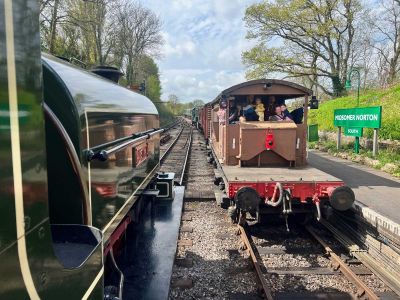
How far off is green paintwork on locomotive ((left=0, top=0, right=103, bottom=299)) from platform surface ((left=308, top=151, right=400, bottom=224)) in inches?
248

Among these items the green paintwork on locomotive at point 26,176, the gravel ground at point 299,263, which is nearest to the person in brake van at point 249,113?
the gravel ground at point 299,263

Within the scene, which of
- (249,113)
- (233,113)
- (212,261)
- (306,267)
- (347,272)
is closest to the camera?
(347,272)

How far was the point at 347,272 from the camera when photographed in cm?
549

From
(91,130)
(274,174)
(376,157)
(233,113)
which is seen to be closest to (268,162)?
(274,174)

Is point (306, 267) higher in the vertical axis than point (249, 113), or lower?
lower

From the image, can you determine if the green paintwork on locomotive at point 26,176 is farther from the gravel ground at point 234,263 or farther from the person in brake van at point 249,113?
the person in brake van at point 249,113

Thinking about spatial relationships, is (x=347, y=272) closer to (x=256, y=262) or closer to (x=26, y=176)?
(x=256, y=262)

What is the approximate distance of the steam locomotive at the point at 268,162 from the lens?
273 inches

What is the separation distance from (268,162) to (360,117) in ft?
25.4

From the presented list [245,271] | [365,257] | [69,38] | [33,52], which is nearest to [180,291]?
[245,271]

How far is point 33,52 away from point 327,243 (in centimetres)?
654

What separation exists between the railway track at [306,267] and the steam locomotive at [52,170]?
2.60 metres

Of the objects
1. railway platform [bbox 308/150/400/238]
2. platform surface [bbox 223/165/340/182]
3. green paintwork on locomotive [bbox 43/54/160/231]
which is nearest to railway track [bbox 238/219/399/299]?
railway platform [bbox 308/150/400/238]

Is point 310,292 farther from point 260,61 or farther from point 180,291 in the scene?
point 260,61
